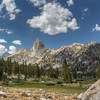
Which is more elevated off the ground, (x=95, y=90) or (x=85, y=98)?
(x=95, y=90)

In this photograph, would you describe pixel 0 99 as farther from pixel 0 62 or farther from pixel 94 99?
pixel 0 62

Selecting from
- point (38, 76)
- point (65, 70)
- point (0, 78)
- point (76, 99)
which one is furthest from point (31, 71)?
point (76, 99)

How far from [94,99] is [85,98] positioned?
35.4 inches

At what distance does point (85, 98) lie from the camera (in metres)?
10.2

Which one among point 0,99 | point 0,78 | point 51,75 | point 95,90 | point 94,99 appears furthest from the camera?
point 51,75

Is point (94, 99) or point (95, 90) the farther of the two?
point (95, 90)

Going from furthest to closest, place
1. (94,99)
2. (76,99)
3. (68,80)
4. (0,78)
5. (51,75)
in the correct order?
1. (51,75)
2. (0,78)
3. (68,80)
4. (76,99)
5. (94,99)

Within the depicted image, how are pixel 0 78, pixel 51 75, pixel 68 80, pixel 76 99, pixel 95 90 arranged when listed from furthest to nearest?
pixel 51 75 < pixel 0 78 < pixel 68 80 < pixel 76 99 < pixel 95 90

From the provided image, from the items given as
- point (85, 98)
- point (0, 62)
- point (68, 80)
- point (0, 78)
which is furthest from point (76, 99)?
point (0, 62)

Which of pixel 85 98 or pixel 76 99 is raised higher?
pixel 85 98

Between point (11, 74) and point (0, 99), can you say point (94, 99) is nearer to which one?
point (0, 99)

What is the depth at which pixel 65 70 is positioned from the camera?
8088cm

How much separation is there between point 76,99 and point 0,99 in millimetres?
8048

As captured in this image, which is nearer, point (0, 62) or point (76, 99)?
point (76, 99)
